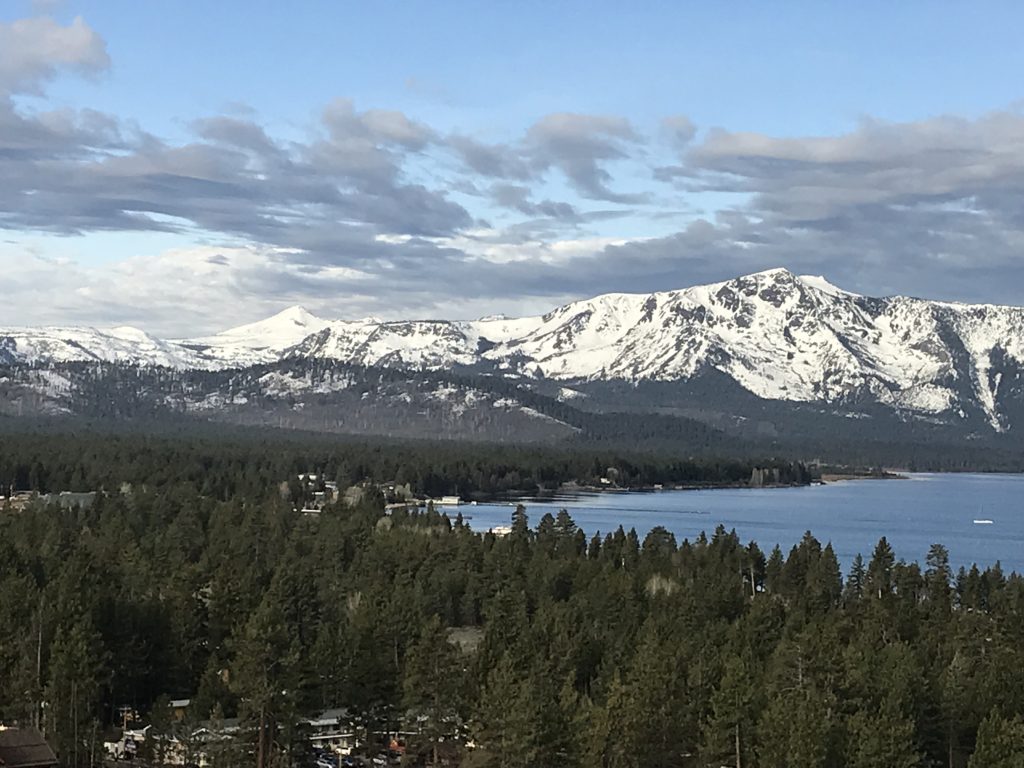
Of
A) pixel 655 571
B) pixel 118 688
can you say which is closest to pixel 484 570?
pixel 655 571

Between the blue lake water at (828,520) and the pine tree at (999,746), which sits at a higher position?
the blue lake water at (828,520)

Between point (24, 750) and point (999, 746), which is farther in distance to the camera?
point (24, 750)

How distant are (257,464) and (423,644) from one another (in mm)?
129363

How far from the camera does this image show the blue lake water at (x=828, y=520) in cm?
12556

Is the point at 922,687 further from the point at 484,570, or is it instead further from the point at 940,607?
the point at 484,570

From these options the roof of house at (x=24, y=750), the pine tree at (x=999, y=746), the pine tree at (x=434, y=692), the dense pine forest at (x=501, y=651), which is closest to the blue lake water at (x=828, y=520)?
the dense pine forest at (x=501, y=651)

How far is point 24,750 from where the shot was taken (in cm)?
4325

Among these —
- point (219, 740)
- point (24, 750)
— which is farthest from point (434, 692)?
point (24, 750)

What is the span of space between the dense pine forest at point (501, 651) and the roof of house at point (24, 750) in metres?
2.09

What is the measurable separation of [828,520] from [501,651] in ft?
358

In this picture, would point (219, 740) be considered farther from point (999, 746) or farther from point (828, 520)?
point (828, 520)

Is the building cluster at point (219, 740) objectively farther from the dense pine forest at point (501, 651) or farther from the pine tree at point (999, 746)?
the pine tree at point (999, 746)

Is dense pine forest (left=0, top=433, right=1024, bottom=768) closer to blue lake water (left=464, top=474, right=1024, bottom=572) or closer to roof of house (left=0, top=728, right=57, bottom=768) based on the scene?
roof of house (left=0, top=728, right=57, bottom=768)

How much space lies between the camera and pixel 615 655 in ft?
178
